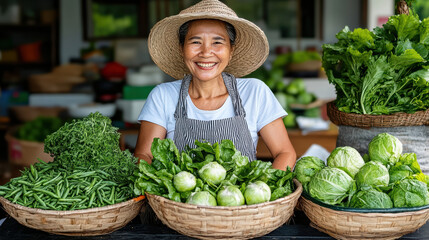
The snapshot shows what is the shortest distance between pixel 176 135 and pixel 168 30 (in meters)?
0.71

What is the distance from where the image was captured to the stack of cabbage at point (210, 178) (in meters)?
1.70

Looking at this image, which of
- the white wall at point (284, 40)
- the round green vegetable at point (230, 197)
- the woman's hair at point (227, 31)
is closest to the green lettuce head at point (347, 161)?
the round green vegetable at point (230, 197)

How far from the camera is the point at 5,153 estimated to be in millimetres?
7598

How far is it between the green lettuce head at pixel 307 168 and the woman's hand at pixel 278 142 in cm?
53

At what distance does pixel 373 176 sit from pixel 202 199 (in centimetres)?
79

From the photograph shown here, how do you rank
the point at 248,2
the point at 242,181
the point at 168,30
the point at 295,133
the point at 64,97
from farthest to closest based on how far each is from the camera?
the point at 248,2 → the point at 64,97 → the point at 295,133 → the point at 168,30 → the point at 242,181

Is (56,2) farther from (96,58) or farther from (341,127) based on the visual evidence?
(341,127)

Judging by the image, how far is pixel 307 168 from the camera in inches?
81.6

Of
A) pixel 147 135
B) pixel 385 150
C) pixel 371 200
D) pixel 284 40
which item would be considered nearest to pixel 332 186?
pixel 371 200

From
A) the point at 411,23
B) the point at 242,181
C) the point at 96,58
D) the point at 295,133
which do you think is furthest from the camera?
the point at 96,58

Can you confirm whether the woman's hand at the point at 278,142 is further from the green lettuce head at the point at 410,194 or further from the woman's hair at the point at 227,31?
the green lettuce head at the point at 410,194

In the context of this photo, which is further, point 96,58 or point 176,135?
point 96,58

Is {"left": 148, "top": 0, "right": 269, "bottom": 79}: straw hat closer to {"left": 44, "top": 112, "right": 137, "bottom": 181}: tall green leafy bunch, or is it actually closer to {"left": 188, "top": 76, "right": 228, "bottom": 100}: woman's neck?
{"left": 188, "top": 76, "right": 228, "bottom": 100}: woman's neck

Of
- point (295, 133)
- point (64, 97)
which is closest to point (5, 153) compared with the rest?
point (64, 97)
